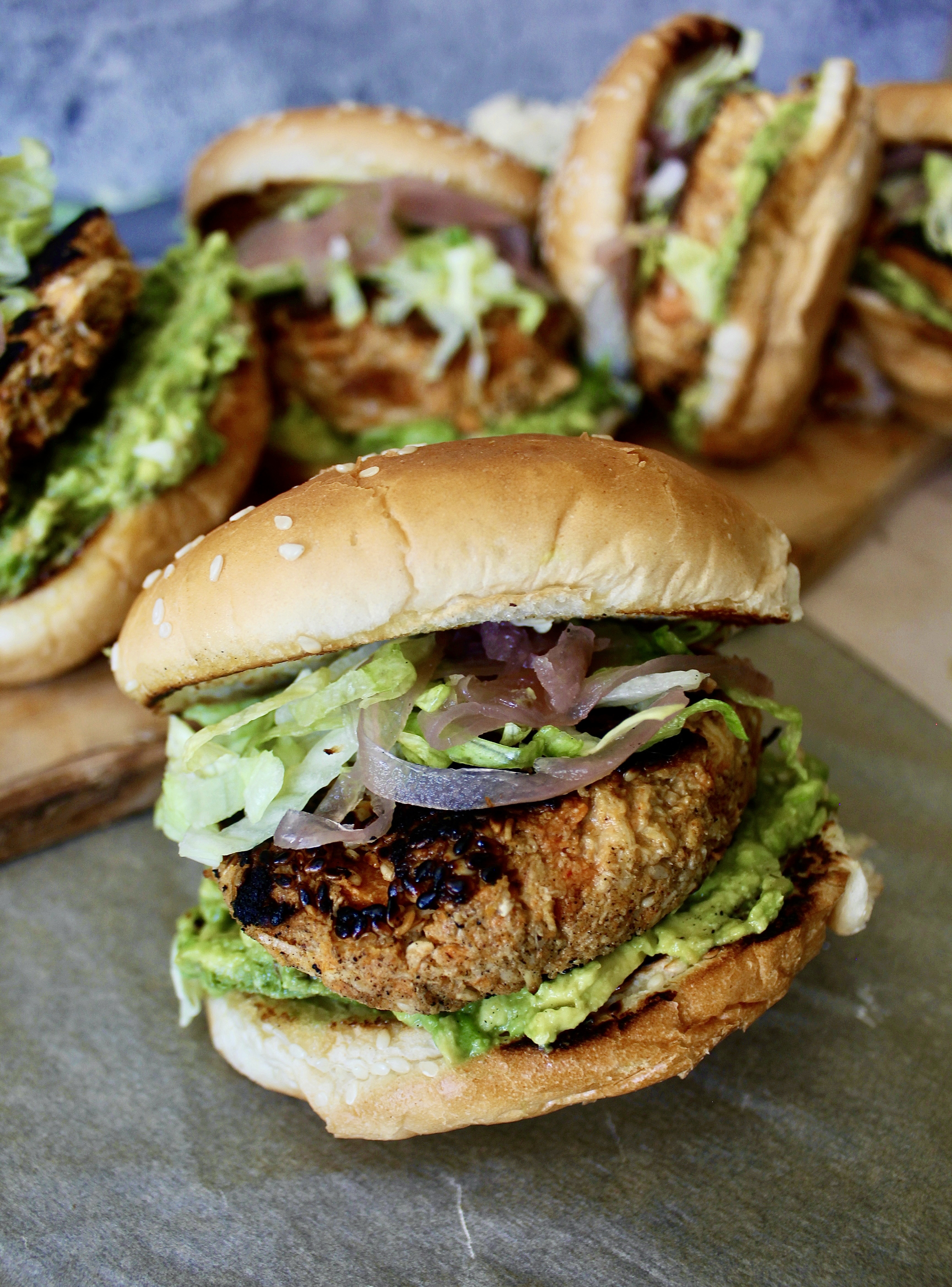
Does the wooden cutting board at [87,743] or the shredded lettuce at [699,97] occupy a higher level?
the shredded lettuce at [699,97]

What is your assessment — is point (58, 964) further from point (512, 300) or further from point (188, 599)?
point (512, 300)

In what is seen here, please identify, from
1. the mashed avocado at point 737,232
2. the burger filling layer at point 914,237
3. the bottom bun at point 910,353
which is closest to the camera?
the mashed avocado at point 737,232

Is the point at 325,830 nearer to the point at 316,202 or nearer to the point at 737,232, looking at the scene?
the point at 737,232

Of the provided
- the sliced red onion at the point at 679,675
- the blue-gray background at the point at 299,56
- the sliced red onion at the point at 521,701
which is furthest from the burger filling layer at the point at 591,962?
the blue-gray background at the point at 299,56

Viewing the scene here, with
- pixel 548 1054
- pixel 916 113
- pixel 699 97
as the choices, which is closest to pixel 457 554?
pixel 548 1054

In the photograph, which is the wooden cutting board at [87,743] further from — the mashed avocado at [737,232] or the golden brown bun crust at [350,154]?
the golden brown bun crust at [350,154]

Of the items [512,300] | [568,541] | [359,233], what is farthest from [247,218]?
[568,541]
